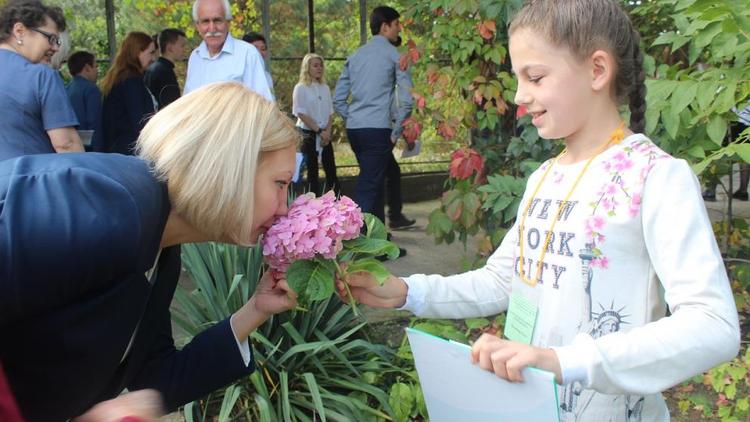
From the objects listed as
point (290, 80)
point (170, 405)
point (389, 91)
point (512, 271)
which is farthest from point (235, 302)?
point (290, 80)

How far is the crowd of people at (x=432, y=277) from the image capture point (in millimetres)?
1310

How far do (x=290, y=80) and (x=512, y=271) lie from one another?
745cm

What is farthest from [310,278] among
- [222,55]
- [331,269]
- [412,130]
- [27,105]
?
[222,55]

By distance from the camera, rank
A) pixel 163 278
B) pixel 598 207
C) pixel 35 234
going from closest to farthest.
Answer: pixel 35 234
pixel 598 207
pixel 163 278

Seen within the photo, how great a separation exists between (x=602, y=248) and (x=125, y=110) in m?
4.70

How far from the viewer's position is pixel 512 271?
179 centimetres

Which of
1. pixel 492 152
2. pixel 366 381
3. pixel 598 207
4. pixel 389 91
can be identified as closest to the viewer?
pixel 598 207

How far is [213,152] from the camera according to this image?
1.70m

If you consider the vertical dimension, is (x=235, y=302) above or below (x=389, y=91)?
below

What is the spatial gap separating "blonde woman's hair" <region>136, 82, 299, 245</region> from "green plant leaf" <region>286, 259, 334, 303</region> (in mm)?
196

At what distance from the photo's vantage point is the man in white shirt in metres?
4.85

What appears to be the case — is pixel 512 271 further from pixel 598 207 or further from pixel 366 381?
pixel 366 381

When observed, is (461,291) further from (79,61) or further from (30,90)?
(79,61)

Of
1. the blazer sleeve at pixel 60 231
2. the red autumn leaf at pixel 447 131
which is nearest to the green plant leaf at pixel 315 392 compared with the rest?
the red autumn leaf at pixel 447 131
